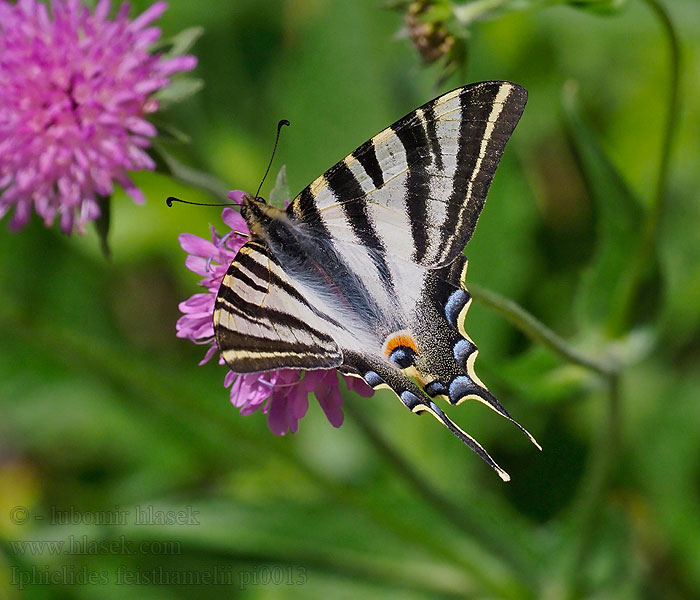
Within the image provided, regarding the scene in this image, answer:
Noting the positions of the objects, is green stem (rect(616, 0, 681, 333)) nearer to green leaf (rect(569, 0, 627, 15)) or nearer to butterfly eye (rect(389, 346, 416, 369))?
green leaf (rect(569, 0, 627, 15))

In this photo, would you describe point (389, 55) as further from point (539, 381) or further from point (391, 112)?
point (539, 381)

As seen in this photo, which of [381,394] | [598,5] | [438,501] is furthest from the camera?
[381,394]

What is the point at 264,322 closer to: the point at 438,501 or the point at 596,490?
the point at 438,501

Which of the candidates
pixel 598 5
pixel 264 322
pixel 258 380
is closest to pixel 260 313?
pixel 264 322

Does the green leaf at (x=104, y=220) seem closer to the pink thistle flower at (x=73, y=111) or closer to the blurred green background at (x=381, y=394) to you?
the pink thistle flower at (x=73, y=111)

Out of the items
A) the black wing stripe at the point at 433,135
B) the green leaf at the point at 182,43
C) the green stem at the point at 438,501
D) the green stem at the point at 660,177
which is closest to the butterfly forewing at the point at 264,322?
the black wing stripe at the point at 433,135

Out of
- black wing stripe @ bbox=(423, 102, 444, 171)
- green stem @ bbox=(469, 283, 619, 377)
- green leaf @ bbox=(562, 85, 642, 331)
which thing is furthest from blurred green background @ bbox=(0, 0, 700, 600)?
black wing stripe @ bbox=(423, 102, 444, 171)
